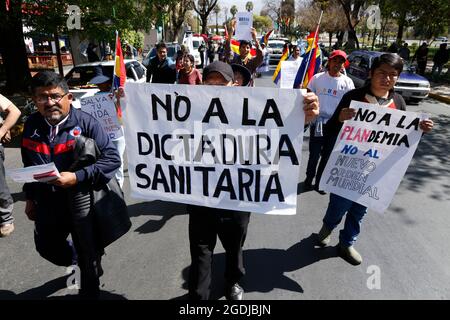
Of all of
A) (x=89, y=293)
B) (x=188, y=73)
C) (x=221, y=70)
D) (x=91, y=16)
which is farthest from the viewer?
(x=91, y=16)

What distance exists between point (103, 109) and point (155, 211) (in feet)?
4.62

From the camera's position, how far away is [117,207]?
255 centimetres

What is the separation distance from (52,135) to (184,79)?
3.07 m

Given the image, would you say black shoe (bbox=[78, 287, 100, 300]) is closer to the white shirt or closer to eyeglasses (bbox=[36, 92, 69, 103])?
eyeglasses (bbox=[36, 92, 69, 103])

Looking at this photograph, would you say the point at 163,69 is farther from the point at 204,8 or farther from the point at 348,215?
the point at 204,8

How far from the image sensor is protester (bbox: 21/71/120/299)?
7.32ft

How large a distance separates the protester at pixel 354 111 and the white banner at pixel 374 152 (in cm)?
10

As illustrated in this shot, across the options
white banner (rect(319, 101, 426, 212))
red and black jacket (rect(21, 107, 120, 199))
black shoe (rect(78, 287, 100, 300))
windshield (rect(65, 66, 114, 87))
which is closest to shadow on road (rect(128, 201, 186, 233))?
black shoe (rect(78, 287, 100, 300))

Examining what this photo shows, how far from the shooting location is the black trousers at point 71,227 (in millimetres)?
2391

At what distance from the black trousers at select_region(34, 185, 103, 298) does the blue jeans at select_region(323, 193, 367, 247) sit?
217 cm

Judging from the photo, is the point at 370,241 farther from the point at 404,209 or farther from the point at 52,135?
the point at 52,135

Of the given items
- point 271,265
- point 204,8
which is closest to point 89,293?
point 271,265

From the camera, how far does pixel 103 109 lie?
4.10 meters

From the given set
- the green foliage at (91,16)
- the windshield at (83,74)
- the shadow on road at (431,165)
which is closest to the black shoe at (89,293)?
the shadow on road at (431,165)
